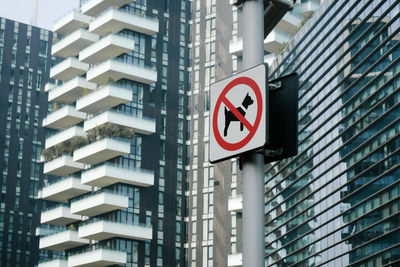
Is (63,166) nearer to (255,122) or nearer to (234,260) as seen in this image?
(234,260)

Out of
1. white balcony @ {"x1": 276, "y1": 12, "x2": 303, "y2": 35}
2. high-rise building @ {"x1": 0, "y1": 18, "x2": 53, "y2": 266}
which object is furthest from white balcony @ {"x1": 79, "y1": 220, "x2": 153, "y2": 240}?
high-rise building @ {"x1": 0, "y1": 18, "x2": 53, "y2": 266}

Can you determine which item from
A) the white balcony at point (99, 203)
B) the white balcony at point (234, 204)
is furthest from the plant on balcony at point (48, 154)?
the white balcony at point (234, 204)

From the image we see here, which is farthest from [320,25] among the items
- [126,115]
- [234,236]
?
[234,236]

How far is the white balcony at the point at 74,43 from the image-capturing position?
9262 cm

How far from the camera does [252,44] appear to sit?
694 cm

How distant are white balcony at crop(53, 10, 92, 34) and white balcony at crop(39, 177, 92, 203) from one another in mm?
17860

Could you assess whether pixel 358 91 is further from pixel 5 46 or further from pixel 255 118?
pixel 5 46

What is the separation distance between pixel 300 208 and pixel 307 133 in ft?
21.4

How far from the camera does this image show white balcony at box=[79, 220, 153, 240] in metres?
80.8

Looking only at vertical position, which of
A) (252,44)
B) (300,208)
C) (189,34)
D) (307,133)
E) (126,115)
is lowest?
(252,44)

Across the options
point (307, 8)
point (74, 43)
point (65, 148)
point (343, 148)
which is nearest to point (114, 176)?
point (65, 148)

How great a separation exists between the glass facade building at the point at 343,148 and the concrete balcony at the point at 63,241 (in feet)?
67.6

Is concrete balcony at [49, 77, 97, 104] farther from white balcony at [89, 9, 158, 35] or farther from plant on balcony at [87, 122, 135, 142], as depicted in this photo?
plant on balcony at [87, 122, 135, 142]

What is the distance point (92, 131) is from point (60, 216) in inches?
399
